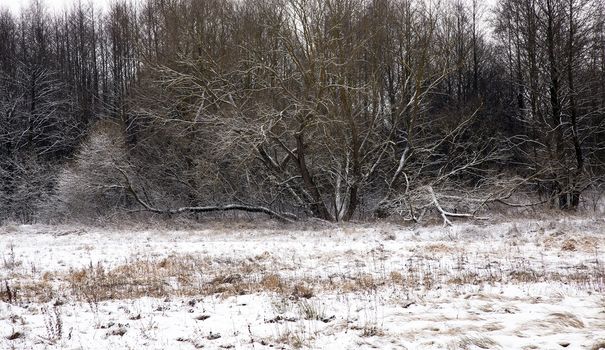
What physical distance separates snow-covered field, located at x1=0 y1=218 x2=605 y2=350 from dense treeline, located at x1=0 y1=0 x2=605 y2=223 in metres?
6.29

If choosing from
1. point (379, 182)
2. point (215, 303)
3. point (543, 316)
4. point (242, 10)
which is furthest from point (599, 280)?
point (242, 10)

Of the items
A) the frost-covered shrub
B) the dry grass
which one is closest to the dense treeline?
the frost-covered shrub

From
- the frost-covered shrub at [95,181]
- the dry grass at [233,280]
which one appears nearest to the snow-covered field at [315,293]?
the dry grass at [233,280]

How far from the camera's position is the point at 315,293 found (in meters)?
7.61

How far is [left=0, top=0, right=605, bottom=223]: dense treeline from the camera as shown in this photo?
63.7ft

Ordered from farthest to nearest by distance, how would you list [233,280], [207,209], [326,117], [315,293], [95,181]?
1. [95,181]
2. [207,209]
3. [326,117]
4. [233,280]
5. [315,293]

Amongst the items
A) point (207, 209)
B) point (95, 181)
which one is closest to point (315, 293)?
point (207, 209)

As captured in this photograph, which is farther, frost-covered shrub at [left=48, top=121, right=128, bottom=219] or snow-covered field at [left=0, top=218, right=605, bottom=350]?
frost-covered shrub at [left=48, top=121, right=128, bottom=219]

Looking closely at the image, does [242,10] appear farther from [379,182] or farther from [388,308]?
[388,308]

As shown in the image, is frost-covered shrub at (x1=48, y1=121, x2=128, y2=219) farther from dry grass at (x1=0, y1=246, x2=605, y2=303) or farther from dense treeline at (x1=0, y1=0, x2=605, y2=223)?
dry grass at (x1=0, y1=246, x2=605, y2=303)

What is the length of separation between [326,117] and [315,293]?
1255 cm

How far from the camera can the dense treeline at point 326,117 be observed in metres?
19.4

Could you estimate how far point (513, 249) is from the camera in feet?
37.7

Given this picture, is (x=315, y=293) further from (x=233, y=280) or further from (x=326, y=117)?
(x=326, y=117)
